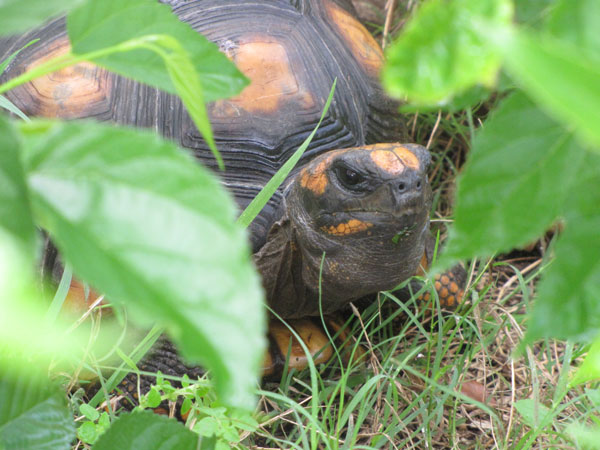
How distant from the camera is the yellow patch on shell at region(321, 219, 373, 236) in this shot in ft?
5.49

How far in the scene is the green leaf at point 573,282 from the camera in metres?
0.44

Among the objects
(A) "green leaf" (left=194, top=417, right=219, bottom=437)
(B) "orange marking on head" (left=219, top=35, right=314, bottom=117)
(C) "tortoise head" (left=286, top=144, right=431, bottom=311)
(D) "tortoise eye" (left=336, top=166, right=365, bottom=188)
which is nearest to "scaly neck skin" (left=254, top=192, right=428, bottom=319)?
(C) "tortoise head" (left=286, top=144, right=431, bottom=311)

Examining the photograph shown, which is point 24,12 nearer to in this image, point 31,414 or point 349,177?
point 31,414

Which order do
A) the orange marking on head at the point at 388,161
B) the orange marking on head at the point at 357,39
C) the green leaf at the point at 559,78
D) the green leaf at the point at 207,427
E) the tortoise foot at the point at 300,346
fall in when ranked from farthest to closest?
1. the orange marking on head at the point at 357,39
2. the tortoise foot at the point at 300,346
3. the orange marking on head at the point at 388,161
4. the green leaf at the point at 207,427
5. the green leaf at the point at 559,78

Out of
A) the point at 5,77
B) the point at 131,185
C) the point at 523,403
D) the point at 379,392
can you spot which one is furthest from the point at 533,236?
the point at 5,77

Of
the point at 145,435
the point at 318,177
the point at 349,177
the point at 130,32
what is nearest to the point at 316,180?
the point at 318,177

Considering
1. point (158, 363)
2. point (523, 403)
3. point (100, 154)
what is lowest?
point (158, 363)

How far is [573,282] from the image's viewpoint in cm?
45

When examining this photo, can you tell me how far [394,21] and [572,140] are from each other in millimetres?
2744

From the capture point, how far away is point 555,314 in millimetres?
446

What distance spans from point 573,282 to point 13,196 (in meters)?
0.38

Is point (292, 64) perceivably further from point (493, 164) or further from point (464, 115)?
point (493, 164)

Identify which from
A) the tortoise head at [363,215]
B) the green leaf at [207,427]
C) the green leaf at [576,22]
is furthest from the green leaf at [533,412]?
the green leaf at [576,22]

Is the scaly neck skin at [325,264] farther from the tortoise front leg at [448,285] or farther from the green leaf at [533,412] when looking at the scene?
the green leaf at [533,412]
